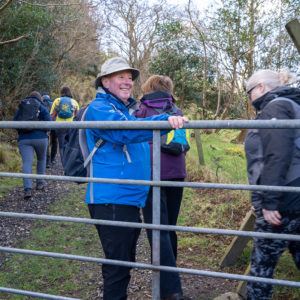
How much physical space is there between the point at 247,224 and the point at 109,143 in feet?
5.59

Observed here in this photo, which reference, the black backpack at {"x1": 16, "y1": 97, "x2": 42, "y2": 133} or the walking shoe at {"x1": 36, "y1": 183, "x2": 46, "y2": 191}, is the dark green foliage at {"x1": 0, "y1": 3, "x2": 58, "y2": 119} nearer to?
the black backpack at {"x1": 16, "y1": 97, "x2": 42, "y2": 133}

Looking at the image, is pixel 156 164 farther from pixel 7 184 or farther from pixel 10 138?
pixel 10 138

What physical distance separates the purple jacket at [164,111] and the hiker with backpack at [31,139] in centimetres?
354

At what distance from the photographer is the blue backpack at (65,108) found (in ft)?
27.2

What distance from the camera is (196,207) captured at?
573cm

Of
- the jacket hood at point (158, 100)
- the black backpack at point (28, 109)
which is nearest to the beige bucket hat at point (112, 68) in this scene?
the jacket hood at point (158, 100)

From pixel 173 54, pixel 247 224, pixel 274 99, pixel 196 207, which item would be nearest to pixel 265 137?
pixel 274 99

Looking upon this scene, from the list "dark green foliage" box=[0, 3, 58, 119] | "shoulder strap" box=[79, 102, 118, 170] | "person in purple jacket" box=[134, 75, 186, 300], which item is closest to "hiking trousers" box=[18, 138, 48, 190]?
"person in purple jacket" box=[134, 75, 186, 300]

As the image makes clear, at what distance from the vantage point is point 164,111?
3.16 metres

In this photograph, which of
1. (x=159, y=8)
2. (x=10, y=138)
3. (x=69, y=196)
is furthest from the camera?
(x=159, y=8)

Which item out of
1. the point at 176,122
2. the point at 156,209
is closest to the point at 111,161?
the point at 156,209

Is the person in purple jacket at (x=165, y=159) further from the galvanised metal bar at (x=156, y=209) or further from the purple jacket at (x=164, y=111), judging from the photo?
the galvanised metal bar at (x=156, y=209)

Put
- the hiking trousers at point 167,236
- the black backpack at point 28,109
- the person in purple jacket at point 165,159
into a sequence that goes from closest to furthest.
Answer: the hiking trousers at point 167,236 → the person in purple jacket at point 165,159 → the black backpack at point 28,109

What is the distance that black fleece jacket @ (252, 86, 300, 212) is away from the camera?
2166mm
